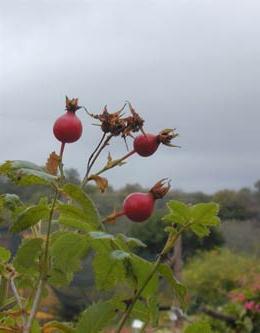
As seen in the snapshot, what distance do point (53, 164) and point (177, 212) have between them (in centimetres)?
12

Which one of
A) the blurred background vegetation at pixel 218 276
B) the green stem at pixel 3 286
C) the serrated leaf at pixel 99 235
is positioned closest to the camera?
the serrated leaf at pixel 99 235

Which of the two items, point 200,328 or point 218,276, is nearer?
point 200,328

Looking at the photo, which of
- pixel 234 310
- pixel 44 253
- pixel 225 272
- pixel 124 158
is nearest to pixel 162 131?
pixel 124 158

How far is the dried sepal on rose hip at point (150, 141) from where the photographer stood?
0.63 meters

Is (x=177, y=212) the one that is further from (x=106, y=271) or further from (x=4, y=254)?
(x=4, y=254)

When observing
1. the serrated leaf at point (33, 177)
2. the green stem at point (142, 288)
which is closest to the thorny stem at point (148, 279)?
the green stem at point (142, 288)

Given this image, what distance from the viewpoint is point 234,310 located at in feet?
15.7

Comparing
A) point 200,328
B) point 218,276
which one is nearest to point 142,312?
point 200,328

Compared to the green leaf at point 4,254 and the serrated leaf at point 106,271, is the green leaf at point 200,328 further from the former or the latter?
the green leaf at point 4,254

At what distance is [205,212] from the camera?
2.16ft

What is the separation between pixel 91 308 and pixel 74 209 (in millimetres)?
95

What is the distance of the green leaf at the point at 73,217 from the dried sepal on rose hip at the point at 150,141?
2.8 inches

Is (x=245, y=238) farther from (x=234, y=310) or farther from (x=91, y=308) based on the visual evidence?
(x=91, y=308)


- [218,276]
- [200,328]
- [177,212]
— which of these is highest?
[177,212]
